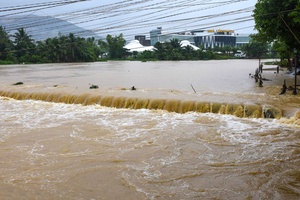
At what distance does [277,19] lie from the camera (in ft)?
38.0

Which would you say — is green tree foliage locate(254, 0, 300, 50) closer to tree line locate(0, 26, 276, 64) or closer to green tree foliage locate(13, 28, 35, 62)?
tree line locate(0, 26, 276, 64)

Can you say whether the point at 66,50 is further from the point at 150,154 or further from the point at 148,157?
the point at 148,157

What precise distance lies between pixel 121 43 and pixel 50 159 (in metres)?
55.5

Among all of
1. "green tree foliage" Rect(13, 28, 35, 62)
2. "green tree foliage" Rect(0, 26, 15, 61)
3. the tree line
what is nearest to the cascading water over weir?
the tree line

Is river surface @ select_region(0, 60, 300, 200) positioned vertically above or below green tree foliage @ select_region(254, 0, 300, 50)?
below

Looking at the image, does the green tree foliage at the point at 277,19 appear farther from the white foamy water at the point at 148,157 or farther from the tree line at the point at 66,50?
the tree line at the point at 66,50

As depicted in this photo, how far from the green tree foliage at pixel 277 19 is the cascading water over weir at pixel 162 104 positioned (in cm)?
405

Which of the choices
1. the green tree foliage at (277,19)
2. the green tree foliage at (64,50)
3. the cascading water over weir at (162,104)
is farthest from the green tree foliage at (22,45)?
the green tree foliage at (277,19)

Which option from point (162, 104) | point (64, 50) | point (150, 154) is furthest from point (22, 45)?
point (150, 154)

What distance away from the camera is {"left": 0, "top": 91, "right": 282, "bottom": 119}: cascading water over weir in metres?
8.21

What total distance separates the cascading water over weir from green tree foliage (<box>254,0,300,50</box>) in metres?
4.05

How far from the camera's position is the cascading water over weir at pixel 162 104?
821cm

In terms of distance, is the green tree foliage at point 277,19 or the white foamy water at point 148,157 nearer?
the white foamy water at point 148,157

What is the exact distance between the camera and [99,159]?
219 inches
